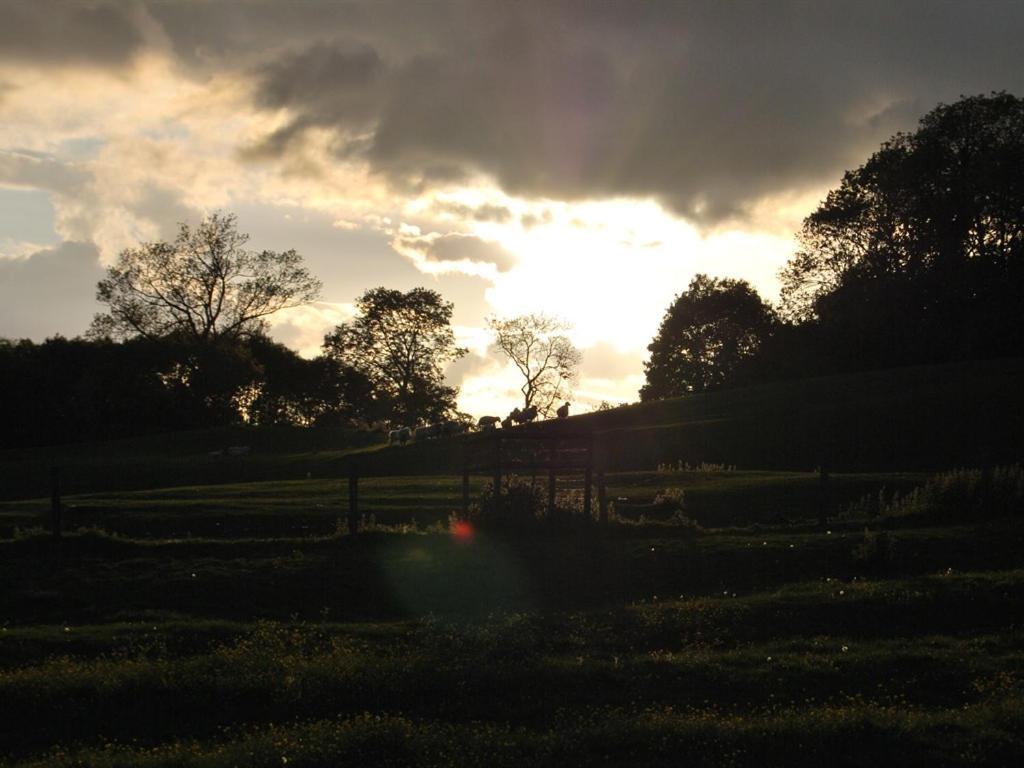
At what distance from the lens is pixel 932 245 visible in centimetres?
8231

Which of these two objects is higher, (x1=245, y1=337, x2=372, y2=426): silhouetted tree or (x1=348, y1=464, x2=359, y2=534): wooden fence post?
(x1=245, y1=337, x2=372, y2=426): silhouetted tree

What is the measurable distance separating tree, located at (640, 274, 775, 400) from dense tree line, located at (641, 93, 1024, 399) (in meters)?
26.7

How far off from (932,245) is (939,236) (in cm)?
86

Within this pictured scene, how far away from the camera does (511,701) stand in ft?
45.1

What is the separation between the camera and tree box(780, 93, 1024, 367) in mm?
79875

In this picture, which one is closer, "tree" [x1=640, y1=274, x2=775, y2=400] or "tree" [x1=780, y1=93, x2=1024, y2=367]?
"tree" [x1=780, y1=93, x2=1024, y2=367]

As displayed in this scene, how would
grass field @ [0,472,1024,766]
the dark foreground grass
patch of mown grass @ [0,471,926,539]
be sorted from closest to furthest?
the dark foreground grass → grass field @ [0,472,1024,766] → patch of mown grass @ [0,471,926,539]

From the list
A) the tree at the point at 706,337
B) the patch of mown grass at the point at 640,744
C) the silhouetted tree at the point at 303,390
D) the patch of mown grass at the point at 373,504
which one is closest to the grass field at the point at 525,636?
the patch of mown grass at the point at 640,744

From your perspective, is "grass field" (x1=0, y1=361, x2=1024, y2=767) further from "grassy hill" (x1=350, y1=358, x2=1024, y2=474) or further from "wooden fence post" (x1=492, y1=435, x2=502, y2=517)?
"grassy hill" (x1=350, y1=358, x2=1024, y2=474)

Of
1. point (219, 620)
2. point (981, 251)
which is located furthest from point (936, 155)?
point (219, 620)

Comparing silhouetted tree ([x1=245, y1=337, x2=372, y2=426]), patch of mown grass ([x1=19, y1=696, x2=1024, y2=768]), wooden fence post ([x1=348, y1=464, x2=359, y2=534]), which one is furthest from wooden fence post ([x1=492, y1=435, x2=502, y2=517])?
silhouetted tree ([x1=245, y1=337, x2=372, y2=426])

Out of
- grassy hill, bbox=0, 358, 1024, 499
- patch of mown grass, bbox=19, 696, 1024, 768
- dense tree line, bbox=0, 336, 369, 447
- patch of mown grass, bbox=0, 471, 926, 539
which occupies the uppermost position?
dense tree line, bbox=0, 336, 369, 447

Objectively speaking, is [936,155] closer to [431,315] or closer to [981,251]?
[981,251]

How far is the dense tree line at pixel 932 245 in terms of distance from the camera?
80.1m
